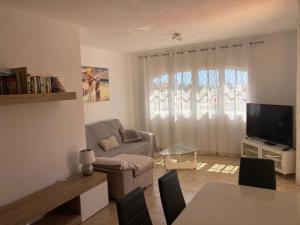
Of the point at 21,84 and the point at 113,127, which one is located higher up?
the point at 21,84

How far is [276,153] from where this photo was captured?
4039mm

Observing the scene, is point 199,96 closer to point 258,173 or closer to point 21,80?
point 258,173

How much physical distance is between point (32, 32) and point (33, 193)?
5.69 ft

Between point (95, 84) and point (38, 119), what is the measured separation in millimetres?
2400

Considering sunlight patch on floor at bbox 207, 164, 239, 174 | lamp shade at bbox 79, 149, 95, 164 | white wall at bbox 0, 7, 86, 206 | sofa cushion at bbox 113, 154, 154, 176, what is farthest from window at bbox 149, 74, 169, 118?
lamp shade at bbox 79, 149, 95, 164

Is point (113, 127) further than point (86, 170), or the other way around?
point (113, 127)

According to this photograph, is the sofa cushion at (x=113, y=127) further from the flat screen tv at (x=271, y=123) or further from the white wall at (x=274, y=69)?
the white wall at (x=274, y=69)

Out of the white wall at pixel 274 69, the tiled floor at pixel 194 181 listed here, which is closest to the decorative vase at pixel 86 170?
the tiled floor at pixel 194 181

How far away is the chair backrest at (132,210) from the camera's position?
61.3 inches

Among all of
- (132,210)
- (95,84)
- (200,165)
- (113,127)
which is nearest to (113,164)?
(132,210)

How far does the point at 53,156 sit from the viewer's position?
2949 mm

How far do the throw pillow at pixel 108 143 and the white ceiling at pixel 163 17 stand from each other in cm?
180

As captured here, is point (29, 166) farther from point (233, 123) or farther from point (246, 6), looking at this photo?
point (233, 123)

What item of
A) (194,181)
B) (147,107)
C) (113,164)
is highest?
(147,107)
